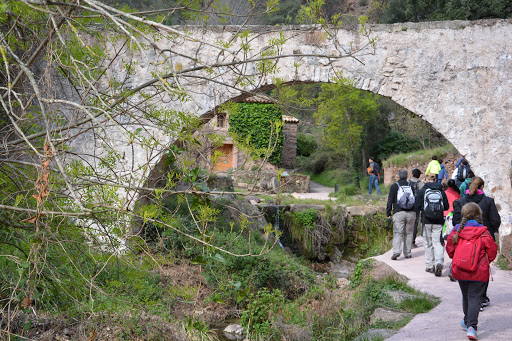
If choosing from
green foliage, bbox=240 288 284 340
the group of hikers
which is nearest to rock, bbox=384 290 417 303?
the group of hikers

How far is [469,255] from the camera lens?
4.16 meters

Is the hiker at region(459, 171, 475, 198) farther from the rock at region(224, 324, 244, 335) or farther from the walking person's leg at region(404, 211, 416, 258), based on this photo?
the rock at region(224, 324, 244, 335)

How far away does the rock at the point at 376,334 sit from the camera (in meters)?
4.29

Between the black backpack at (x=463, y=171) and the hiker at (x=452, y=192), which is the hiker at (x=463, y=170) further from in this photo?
the hiker at (x=452, y=192)

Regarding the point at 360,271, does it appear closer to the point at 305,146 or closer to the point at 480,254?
the point at 480,254

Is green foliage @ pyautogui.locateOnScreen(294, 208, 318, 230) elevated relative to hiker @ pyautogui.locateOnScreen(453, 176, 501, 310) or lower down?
lower down

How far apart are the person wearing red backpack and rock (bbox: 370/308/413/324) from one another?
2.23 feet

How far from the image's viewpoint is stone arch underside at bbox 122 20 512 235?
7473mm

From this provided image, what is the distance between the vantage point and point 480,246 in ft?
13.7

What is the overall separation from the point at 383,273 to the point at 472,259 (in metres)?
2.38

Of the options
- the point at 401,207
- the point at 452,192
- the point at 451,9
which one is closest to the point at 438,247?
the point at 401,207

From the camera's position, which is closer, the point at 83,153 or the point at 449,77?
the point at 83,153

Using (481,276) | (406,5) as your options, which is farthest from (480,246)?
(406,5)

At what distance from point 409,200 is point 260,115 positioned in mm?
15323
